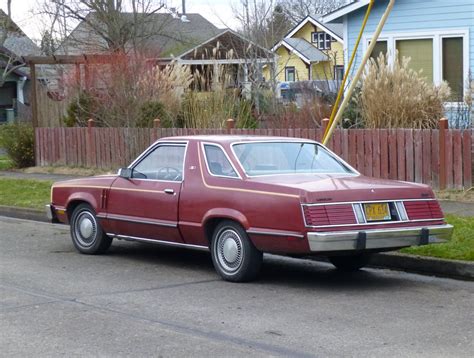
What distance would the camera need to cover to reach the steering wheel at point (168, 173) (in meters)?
10.7

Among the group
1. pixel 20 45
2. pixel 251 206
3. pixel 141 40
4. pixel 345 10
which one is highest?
pixel 20 45

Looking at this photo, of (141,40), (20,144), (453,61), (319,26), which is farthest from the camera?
(319,26)

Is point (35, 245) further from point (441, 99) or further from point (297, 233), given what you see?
point (441, 99)

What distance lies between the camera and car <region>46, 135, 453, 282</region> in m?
9.12

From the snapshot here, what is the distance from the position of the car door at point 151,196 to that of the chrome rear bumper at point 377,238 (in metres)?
2.09

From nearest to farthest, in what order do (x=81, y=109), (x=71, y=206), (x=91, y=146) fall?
1. (x=71, y=206)
2. (x=91, y=146)
3. (x=81, y=109)

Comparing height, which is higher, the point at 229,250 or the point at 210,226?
the point at 210,226

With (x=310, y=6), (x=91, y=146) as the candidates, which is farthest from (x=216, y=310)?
(x=310, y=6)

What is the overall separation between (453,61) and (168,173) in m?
12.6

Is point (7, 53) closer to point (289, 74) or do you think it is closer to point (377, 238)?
point (289, 74)

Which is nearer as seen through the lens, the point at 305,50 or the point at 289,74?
the point at 305,50

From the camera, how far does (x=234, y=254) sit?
980cm

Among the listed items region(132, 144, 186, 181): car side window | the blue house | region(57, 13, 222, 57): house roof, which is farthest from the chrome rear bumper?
region(57, 13, 222, 57): house roof

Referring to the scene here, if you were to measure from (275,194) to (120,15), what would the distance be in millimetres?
28466
